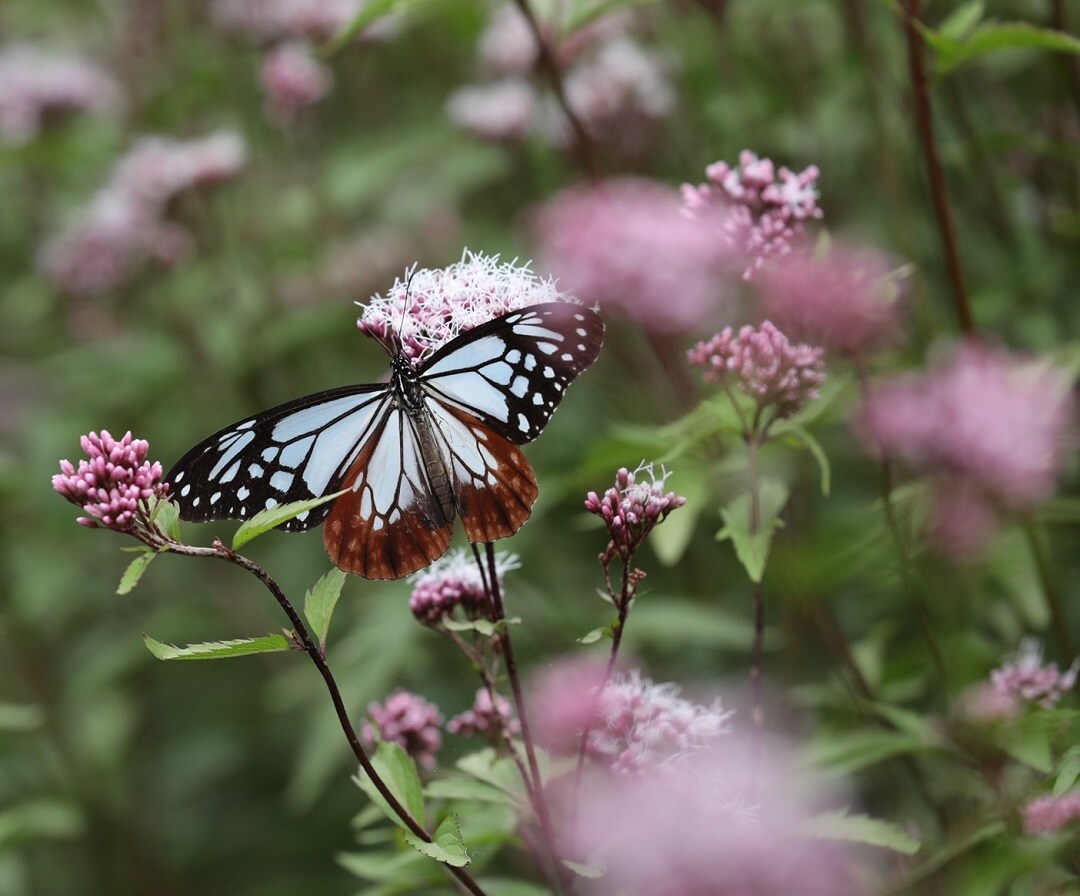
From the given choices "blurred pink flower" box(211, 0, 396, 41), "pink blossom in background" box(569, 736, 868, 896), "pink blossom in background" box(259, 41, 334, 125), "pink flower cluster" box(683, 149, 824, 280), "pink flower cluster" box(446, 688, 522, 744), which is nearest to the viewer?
"pink blossom in background" box(569, 736, 868, 896)

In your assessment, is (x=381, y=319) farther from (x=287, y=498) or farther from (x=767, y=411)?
(x=767, y=411)

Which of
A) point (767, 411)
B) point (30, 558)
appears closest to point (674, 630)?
point (767, 411)

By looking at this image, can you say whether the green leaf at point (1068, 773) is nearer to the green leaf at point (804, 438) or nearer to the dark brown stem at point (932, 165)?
the green leaf at point (804, 438)

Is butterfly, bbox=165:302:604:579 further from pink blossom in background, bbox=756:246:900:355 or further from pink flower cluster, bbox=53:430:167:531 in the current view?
pink blossom in background, bbox=756:246:900:355

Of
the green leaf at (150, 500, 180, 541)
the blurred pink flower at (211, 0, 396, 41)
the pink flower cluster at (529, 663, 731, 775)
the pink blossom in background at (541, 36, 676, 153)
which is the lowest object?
the pink flower cluster at (529, 663, 731, 775)

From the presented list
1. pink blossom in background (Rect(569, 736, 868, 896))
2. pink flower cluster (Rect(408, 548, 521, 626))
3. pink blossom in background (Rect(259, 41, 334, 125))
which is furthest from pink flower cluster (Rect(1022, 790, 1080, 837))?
pink blossom in background (Rect(259, 41, 334, 125))

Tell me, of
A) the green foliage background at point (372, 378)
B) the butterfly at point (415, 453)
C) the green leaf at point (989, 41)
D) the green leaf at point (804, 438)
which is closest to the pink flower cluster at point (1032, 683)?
the green foliage background at point (372, 378)
